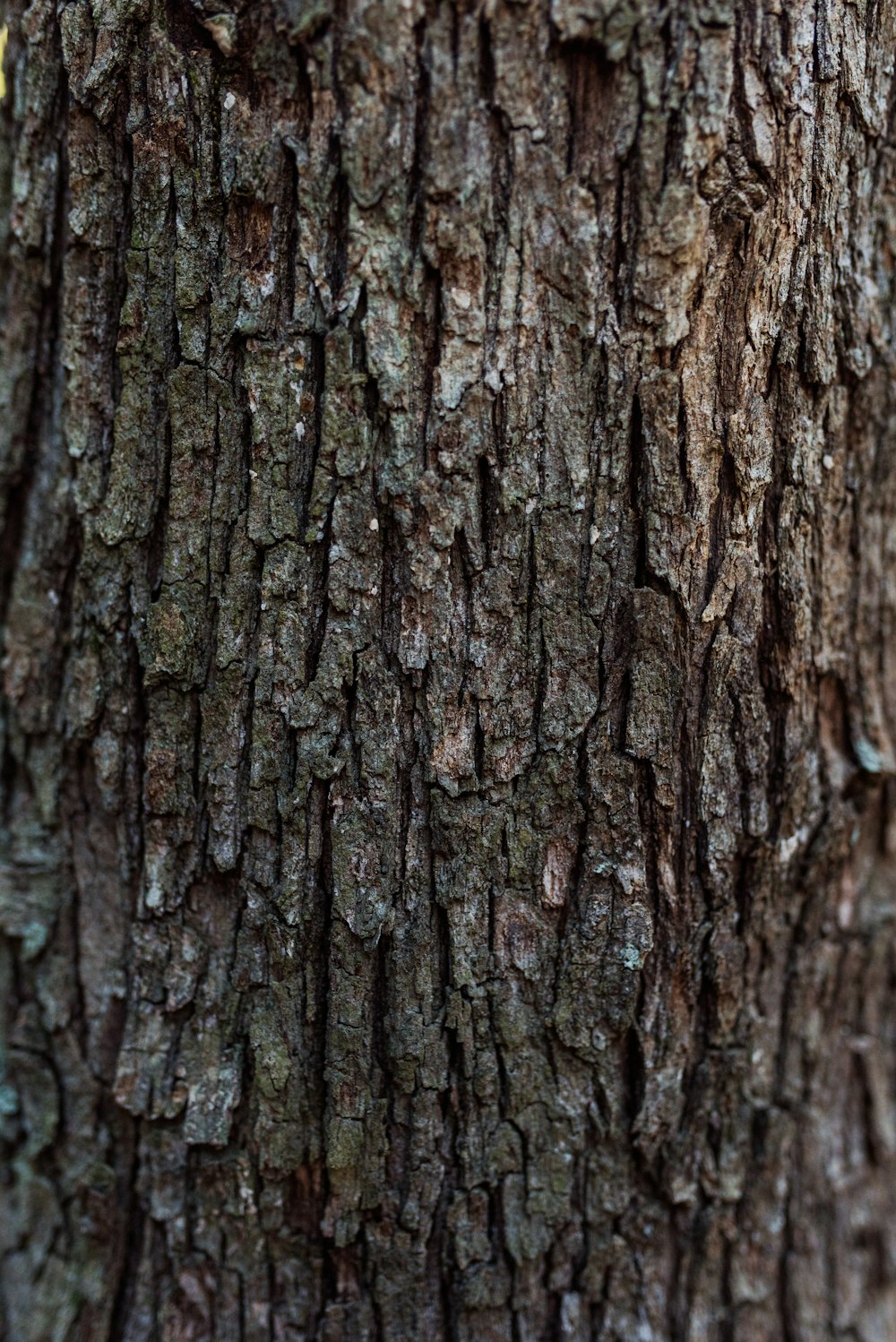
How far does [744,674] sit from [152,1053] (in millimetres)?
1056

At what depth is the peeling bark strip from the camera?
1229 millimetres

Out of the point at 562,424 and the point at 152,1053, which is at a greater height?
the point at 562,424

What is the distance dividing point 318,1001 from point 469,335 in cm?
95

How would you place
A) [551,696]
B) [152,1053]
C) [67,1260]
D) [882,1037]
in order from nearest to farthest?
[551,696] < [152,1053] < [67,1260] < [882,1037]

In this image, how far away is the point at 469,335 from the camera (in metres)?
1.25

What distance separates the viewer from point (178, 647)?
1372 mm

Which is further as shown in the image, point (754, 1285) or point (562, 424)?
point (754, 1285)

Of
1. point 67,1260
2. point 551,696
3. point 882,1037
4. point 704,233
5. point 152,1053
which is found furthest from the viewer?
point 882,1037

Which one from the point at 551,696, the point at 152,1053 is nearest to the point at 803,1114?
the point at 551,696

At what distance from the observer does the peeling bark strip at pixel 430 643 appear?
1.23 metres

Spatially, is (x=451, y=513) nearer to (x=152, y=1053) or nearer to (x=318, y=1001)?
(x=318, y=1001)

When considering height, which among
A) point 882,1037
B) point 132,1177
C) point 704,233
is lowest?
point 132,1177

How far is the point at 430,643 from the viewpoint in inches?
51.8

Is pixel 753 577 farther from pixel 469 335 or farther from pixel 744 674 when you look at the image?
pixel 469 335
